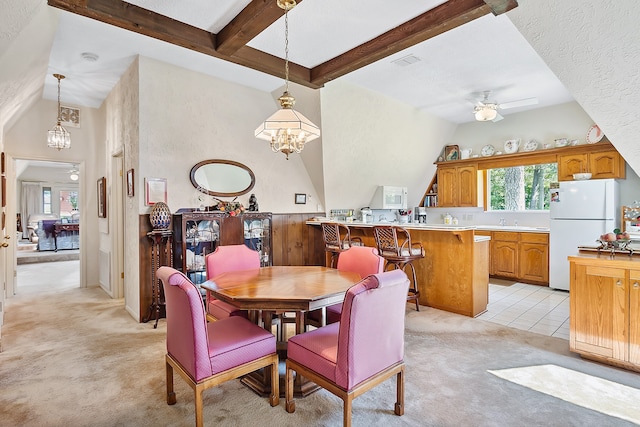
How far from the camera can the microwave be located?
6023 mm

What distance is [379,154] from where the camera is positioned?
5.52 metres

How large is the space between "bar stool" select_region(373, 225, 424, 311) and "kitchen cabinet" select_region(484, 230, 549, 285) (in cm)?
229

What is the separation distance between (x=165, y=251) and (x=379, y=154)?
3.48m

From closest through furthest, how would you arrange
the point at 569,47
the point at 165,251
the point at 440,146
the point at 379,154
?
the point at 569,47
the point at 165,251
the point at 379,154
the point at 440,146

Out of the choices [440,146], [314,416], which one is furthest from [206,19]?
[440,146]

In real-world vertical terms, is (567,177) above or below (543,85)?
below

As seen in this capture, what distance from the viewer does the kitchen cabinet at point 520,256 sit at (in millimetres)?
5172

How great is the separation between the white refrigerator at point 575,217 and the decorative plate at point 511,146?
3.37 ft

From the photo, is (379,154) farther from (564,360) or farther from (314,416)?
(314,416)

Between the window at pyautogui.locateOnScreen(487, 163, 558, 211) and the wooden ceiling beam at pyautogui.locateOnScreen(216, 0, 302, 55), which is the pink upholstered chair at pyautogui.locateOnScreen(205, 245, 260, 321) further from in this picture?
the window at pyautogui.locateOnScreen(487, 163, 558, 211)

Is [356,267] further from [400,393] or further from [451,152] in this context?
[451,152]

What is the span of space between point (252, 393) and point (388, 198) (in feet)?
14.4

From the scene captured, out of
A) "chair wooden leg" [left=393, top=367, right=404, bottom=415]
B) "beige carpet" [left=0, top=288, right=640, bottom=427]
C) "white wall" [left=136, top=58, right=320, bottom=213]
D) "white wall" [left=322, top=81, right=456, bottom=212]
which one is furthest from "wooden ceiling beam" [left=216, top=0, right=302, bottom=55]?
"beige carpet" [left=0, top=288, right=640, bottom=427]

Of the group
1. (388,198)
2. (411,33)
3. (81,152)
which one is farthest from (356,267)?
(81,152)
